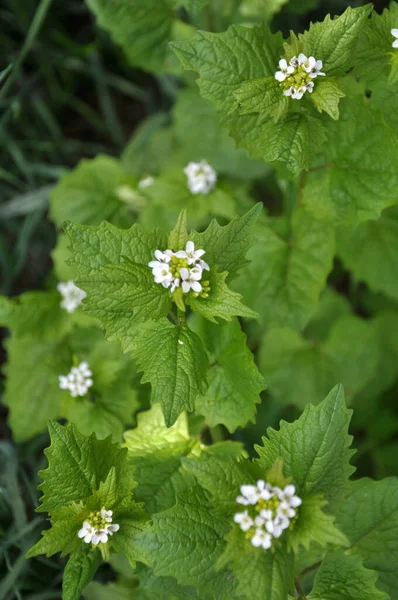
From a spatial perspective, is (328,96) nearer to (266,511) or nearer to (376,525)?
(266,511)

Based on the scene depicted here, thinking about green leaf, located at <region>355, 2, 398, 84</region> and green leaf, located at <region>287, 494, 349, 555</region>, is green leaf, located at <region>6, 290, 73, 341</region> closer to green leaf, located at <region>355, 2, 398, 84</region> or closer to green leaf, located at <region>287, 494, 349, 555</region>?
green leaf, located at <region>287, 494, 349, 555</region>

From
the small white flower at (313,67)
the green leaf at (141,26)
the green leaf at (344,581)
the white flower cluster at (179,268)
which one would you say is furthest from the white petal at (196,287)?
the green leaf at (141,26)

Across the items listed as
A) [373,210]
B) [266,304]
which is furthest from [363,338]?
[373,210]

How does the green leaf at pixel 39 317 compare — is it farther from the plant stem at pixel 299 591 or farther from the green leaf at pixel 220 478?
the plant stem at pixel 299 591

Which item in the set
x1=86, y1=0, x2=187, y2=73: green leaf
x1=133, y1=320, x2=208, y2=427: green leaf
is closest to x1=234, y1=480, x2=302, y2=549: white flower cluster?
x1=133, y1=320, x2=208, y2=427: green leaf

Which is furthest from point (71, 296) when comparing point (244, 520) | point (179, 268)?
point (244, 520)

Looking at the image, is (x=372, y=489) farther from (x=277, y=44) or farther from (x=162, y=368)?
(x=277, y=44)
